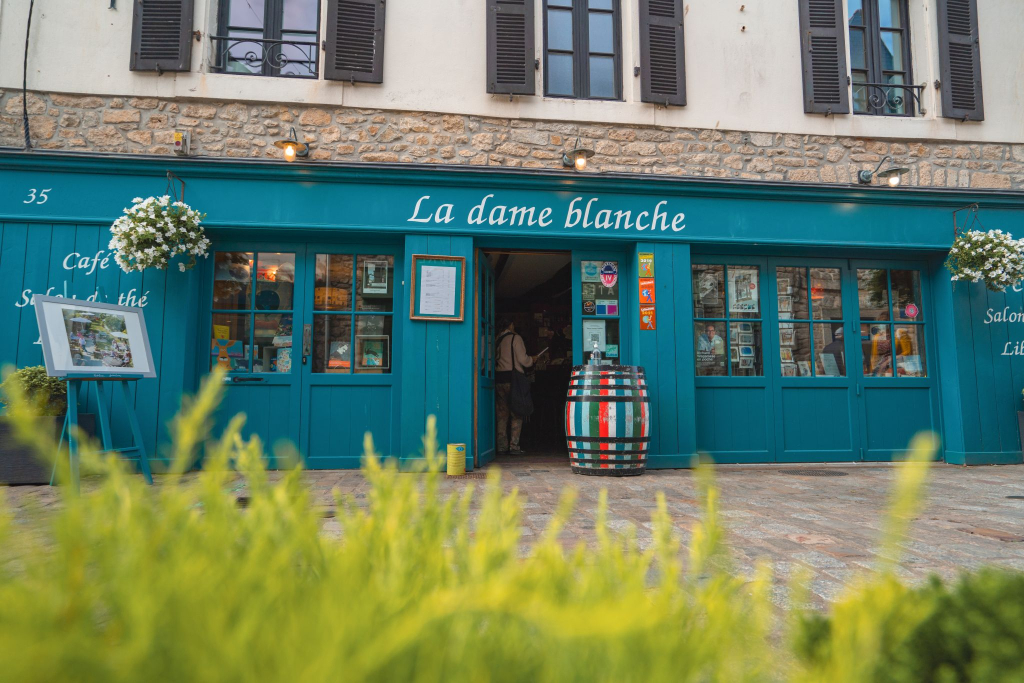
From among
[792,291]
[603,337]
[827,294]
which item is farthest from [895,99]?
[603,337]

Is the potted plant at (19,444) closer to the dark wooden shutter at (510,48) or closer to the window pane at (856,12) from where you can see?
the dark wooden shutter at (510,48)

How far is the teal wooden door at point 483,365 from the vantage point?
5.94 metres

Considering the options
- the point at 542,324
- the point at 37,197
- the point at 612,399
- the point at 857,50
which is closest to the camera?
the point at 612,399

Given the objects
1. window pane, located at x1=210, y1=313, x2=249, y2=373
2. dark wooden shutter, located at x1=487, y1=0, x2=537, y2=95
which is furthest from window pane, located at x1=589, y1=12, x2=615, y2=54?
window pane, located at x1=210, y1=313, x2=249, y2=373

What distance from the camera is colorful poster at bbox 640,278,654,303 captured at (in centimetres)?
604

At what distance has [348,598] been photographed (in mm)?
483

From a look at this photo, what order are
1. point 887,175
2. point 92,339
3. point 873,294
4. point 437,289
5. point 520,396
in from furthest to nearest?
1. point 520,396
2. point 873,294
3. point 887,175
4. point 437,289
5. point 92,339

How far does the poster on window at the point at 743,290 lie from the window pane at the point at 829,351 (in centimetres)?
75

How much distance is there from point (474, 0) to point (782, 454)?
5.62 metres

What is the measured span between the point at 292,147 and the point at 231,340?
1920 millimetres

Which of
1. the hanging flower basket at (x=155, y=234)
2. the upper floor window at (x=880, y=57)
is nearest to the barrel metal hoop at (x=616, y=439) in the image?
the hanging flower basket at (x=155, y=234)

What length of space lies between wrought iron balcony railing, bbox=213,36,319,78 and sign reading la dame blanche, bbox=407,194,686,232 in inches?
69.1

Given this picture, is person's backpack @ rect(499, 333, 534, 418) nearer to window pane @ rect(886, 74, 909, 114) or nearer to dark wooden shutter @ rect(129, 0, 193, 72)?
dark wooden shutter @ rect(129, 0, 193, 72)

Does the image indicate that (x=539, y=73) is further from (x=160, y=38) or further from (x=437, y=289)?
(x=160, y=38)
